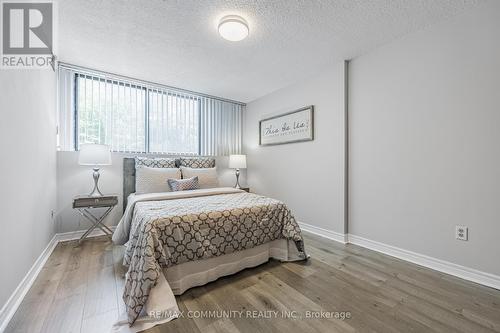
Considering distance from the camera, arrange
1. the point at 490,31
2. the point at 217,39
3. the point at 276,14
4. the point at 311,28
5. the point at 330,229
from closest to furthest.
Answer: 1. the point at 490,31
2. the point at 276,14
3. the point at 311,28
4. the point at 217,39
5. the point at 330,229

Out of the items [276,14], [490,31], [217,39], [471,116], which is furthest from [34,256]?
[490,31]

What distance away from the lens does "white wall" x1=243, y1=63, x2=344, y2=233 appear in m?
2.88

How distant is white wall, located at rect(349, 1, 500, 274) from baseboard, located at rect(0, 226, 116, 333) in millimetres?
3196

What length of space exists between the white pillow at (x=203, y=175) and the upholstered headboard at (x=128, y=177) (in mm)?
774

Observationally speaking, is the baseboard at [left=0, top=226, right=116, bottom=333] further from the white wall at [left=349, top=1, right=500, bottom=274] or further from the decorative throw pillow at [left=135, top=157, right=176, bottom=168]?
the white wall at [left=349, top=1, right=500, bottom=274]

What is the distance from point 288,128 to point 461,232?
8.01 feet

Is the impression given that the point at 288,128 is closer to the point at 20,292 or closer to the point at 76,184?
the point at 76,184

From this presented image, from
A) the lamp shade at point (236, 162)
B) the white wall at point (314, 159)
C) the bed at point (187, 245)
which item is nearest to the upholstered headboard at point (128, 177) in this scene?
the bed at point (187, 245)

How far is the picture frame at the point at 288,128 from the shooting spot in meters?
3.27

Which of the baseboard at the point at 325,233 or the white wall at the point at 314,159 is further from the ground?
the white wall at the point at 314,159

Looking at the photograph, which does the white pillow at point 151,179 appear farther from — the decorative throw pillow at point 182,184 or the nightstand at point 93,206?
the nightstand at point 93,206

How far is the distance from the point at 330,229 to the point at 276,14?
8.65 ft

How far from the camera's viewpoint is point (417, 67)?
2.21 meters

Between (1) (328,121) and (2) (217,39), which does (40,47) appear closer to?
(2) (217,39)
